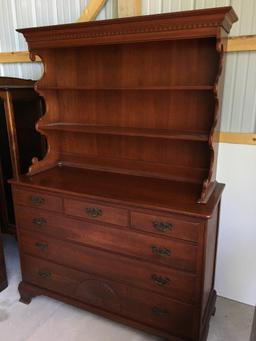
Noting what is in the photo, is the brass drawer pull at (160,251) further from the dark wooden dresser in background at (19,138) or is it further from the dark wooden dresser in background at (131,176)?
the dark wooden dresser in background at (19,138)

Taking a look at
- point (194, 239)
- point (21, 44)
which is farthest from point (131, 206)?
point (21, 44)

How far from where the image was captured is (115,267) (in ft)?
5.65

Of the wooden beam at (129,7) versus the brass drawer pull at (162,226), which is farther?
the wooden beam at (129,7)

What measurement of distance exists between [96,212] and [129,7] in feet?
4.12

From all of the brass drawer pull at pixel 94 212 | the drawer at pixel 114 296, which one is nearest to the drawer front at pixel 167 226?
the brass drawer pull at pixel 94 212

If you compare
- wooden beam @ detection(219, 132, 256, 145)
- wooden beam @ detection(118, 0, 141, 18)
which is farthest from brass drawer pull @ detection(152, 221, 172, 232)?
wooden beam @ detection(118, 0, 141, 18)

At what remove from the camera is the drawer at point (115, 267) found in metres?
1.57

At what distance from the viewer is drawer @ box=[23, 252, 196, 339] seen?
164 centimetres

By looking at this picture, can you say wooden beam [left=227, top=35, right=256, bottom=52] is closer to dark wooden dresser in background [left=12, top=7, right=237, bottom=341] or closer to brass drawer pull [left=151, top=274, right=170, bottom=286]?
dark wooden dresser in background [left=12, top=7, right=237, bottom=341]

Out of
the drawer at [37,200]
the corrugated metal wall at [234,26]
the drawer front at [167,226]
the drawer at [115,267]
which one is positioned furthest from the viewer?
the drawer at [37,200]

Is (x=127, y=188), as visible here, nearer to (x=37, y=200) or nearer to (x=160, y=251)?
(x=160, y=251)

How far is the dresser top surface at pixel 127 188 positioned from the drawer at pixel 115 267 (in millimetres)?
347

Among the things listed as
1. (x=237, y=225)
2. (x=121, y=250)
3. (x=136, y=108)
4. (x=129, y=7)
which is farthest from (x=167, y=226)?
(x=129, y=7)

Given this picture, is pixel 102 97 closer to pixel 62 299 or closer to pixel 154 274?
pixel 154 274
